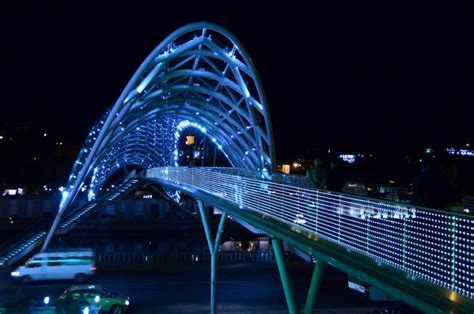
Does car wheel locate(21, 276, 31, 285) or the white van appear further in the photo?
the white van

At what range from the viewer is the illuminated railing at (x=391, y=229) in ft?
24.5

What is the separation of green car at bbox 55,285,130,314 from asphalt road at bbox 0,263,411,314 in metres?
1.49

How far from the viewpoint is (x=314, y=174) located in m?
15.1

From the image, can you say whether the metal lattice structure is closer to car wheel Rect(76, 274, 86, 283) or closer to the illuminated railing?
car wheel Rect(76, 274, 86, 283)

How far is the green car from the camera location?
25052mm

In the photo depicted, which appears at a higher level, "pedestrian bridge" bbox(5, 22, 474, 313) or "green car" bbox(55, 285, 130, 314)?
"pedestrian bridge" bbox(5, 22, 474, 313)

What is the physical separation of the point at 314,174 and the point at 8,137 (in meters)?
112

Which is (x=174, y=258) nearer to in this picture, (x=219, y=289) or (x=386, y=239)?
(x=219, y=289)

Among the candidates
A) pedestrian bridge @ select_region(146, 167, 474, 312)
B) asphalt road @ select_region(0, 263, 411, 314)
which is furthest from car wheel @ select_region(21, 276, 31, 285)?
pedestrian bridge @ select_region(146, 167, 474, 312)

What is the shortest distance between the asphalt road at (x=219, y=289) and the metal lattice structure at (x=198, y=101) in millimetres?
10214

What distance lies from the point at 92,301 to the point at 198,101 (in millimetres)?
39384

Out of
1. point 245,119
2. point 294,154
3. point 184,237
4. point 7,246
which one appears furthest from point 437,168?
point 294,154

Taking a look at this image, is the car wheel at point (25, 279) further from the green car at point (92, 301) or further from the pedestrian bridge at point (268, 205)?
the green car at point (92, 301)

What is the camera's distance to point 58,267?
120 ft
